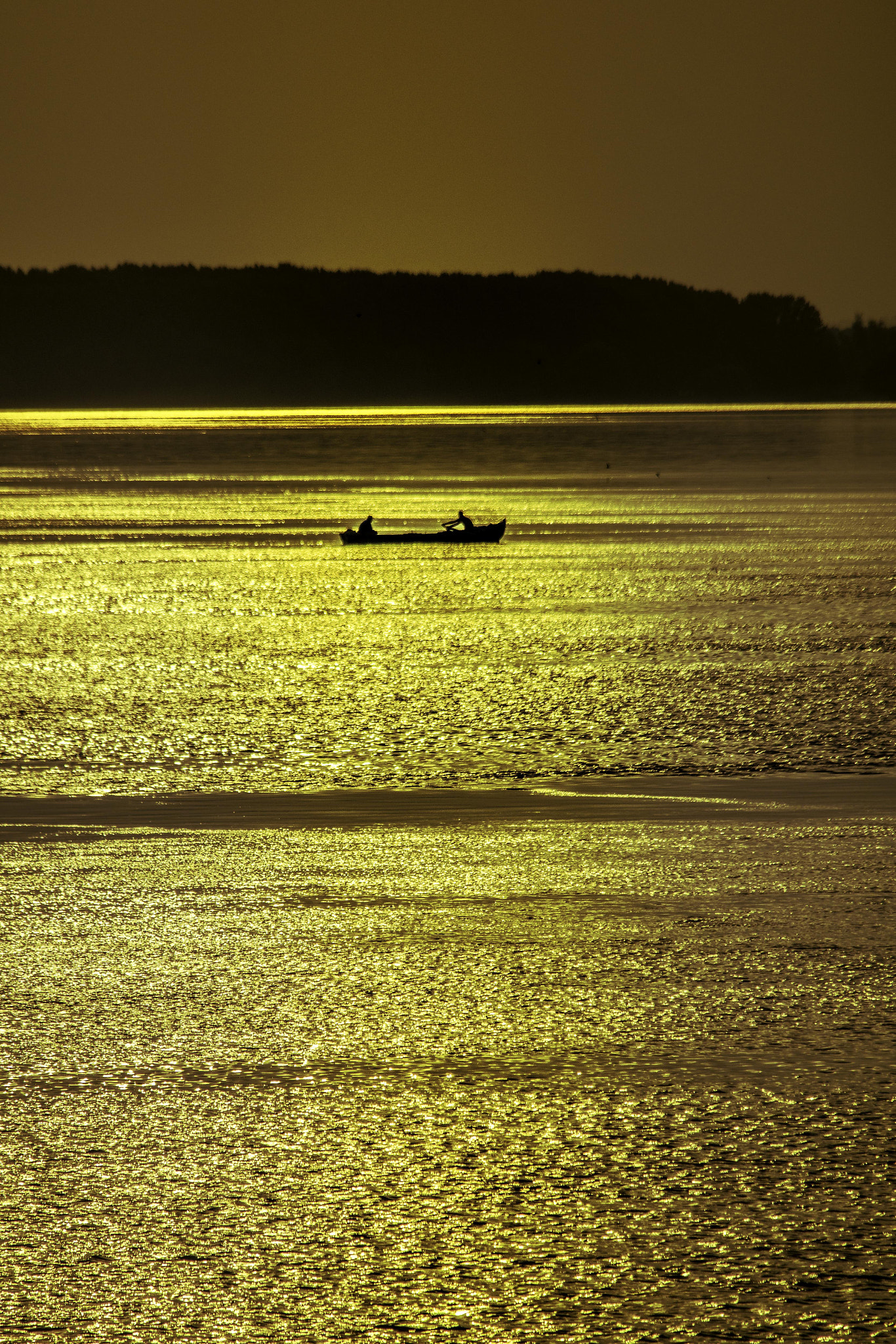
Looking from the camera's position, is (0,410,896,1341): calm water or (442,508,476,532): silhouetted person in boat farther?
(442,508,476,532): silhouetted person in boat

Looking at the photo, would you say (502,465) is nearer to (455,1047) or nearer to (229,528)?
(229,528)

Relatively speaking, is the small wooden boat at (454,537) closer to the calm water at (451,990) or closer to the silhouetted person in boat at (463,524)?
the silhouetted person in boat at (463,524)

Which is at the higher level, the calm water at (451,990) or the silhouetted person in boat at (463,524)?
the silhouetted person in boat at (463,524)

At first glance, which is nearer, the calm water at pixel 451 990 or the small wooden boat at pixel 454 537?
the calm water at pixel 451 990

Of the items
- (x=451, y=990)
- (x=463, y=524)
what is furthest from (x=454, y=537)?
(x=451, y=990)

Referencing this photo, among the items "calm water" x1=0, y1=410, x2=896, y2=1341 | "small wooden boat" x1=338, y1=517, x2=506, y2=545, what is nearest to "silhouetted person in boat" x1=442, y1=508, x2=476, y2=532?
"small wooden boat" x1=338, y1=517, x2=506, y2=545

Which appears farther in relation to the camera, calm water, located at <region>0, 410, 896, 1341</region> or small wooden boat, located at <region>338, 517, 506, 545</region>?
small wooden boat, located at <region>338, 517, 506, 545</region>

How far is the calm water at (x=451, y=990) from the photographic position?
4.30m

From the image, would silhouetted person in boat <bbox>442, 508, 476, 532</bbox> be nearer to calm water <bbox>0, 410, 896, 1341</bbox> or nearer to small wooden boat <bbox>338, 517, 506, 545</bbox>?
small wooden boat <bbox>338, 517, 506, 545</bbox>

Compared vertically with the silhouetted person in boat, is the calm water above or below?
below

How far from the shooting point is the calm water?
14.1 ft

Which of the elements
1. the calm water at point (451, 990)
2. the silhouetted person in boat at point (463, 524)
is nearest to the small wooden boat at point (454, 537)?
the silhouetted person in boat at point (463, 524)

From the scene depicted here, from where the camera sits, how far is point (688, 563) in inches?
1059

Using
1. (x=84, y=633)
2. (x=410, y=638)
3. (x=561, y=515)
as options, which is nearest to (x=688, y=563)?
(x=410, y=638)
